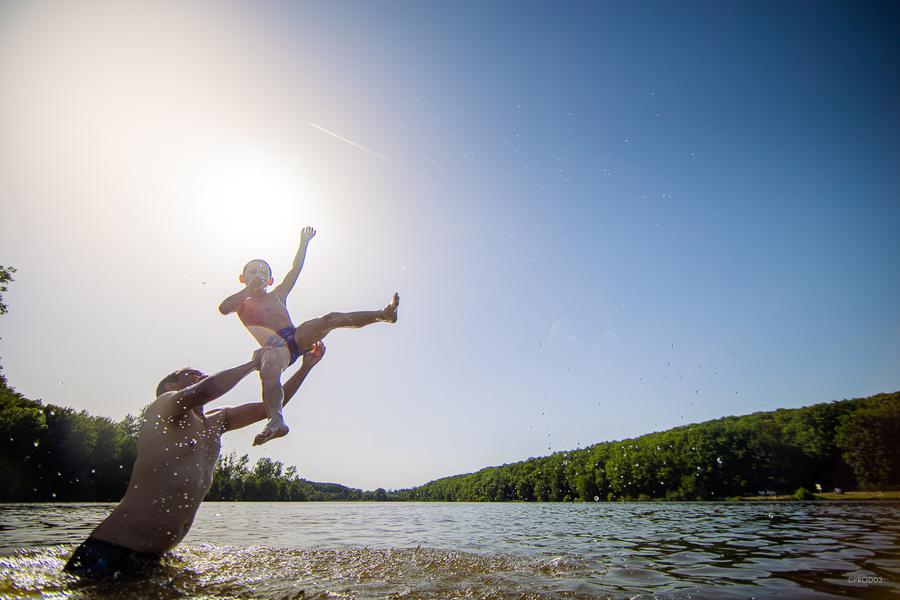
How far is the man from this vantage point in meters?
4.79

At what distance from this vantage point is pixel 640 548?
10273mm

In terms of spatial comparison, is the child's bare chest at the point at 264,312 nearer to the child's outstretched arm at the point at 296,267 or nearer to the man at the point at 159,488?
the child's outstretched arm at the point at 296,267

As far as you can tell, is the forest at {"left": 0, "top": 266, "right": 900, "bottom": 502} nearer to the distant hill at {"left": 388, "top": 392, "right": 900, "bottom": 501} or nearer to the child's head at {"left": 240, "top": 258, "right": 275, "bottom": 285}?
the distant hill at {"left": 388, "top": 392, "right": 900, "bottom": 501}

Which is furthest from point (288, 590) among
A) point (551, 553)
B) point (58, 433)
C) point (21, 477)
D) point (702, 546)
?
point (58, 433)

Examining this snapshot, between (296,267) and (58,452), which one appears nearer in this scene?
(296,267)

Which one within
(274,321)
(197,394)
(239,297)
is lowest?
(197,394)

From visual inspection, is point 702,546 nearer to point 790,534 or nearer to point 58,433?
point 790,534

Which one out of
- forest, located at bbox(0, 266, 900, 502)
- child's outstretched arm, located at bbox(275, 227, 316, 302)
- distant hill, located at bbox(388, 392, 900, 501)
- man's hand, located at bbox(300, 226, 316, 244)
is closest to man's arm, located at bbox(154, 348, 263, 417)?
child's outstretched arm, located at bbox(275, 227, 316, 302)

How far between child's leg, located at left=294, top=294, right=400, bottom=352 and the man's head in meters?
1.34

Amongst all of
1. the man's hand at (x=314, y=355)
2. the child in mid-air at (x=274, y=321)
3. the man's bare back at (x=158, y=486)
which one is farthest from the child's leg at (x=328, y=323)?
the man's bare back at (x=158, y=486)

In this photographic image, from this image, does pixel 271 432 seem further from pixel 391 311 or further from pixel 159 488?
pixel 391 311

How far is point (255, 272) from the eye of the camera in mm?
6484

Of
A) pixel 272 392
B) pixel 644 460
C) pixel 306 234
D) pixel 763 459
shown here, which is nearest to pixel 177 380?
pixel 272 392

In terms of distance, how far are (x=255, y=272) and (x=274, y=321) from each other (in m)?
0.79
